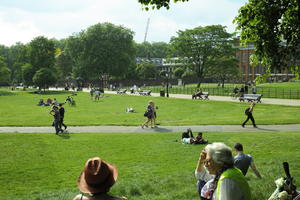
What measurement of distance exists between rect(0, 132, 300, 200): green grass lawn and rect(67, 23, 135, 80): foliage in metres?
65.9

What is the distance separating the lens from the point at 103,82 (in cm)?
9519

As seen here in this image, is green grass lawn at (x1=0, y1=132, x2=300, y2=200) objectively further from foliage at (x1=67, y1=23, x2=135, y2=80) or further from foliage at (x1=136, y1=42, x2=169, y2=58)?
foliage at (x1=136, y1=42, x2=169, y2=58)

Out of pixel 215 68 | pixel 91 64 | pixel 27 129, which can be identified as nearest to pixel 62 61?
pixel 91 64

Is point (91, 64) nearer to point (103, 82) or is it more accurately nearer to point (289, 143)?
point (103, 82)

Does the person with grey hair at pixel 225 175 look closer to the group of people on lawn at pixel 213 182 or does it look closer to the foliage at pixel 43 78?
the group of people on lawn at pixel 213 182

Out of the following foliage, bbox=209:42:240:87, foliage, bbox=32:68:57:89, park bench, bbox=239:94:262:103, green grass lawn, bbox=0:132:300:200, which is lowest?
green grass lawn, bbox=0:132:300:200

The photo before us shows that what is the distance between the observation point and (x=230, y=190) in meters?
3.39

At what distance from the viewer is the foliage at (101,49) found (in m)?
82.8

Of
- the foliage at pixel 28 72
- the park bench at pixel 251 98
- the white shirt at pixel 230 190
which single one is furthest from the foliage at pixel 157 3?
the foliage at pixel 28 72

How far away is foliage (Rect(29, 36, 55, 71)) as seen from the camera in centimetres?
8469

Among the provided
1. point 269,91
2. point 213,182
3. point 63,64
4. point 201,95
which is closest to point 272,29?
point 213,182

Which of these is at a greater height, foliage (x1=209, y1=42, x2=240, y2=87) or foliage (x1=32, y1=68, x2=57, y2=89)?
foliage (x1=209, y1=42, x2=240, y2=87)

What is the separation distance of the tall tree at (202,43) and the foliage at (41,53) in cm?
3666

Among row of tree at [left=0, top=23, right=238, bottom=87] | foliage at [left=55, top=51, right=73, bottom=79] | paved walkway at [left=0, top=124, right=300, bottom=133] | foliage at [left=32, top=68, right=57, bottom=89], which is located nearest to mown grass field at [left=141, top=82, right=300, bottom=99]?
row of tree at [left=0, top=23, right=238, bottom=87]
